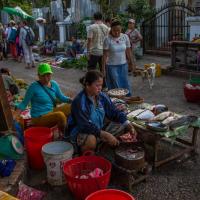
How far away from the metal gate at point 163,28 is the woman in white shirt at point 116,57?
7503 millimetres

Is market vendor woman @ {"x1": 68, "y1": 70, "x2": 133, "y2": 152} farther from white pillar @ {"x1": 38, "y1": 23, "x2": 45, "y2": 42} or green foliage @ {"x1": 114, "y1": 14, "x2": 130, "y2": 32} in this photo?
white pillar @ {"x1": 38, "y1": 23, "x2": 45, "y2": 42}

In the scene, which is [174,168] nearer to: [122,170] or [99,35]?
[122,170]

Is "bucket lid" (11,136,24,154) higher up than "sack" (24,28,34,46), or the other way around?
"sack" (24,28,34,46)

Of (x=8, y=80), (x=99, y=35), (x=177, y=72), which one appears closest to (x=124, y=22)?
(x=177, y=72)

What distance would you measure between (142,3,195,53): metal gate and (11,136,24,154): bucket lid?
10.7m

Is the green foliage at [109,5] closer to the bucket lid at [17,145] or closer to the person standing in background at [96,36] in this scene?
the person standing in background at [96,36]

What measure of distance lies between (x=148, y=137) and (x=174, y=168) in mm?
571

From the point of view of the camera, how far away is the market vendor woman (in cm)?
467

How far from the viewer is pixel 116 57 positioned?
24.2 ft

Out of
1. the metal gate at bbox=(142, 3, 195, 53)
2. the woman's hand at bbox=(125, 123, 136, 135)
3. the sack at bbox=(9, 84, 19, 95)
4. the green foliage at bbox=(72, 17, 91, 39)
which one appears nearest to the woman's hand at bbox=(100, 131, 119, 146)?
the woman's hand at bbox=(125, 123, 136, 135)

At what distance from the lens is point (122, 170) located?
4.46 meters

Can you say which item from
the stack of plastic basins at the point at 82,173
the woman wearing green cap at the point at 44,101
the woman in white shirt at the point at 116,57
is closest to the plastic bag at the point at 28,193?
the stack of plastic basins at the point at 82,173

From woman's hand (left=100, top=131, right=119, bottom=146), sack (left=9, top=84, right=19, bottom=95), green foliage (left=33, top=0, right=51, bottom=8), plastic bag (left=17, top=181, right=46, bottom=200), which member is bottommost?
plastic bag (left=17, top=181, right=46, bottom=200)

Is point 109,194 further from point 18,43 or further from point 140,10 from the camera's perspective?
point 18,43
